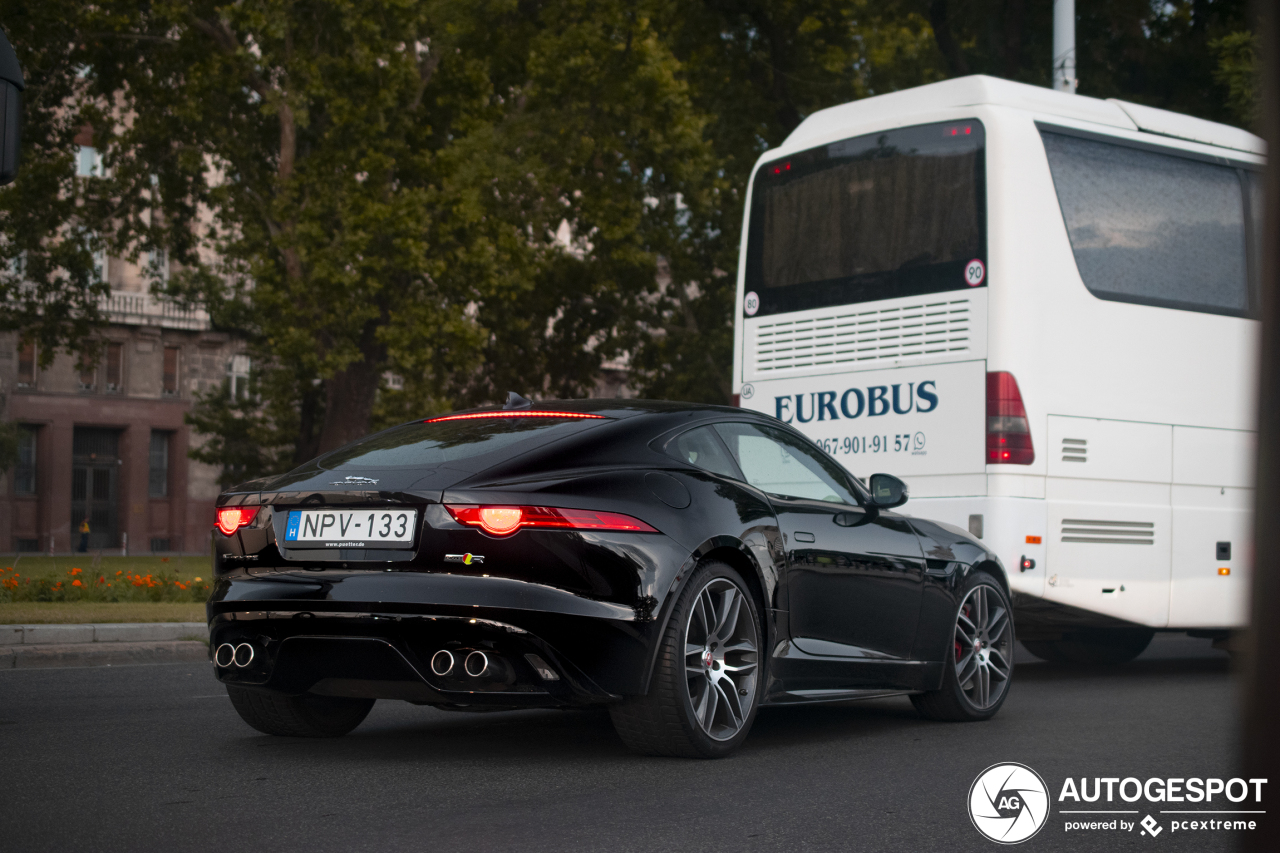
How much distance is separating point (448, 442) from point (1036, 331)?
5070 mm

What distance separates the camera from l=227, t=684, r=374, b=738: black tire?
633 centimetres

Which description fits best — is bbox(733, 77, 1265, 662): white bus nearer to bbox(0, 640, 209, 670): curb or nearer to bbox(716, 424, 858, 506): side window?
bbox(716, 424, 858, 506): side window

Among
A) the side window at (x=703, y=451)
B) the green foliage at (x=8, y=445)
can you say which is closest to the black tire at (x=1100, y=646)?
the side window at (x=703, y=451)

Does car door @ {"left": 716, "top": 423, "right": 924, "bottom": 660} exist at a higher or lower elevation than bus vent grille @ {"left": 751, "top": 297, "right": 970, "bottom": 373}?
lower

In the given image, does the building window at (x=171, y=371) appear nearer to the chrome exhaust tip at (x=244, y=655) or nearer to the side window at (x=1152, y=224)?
the side window at (x=1152, y=224)

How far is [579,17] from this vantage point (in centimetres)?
2636

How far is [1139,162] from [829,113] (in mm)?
2301

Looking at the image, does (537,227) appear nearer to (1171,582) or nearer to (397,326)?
(397,326)

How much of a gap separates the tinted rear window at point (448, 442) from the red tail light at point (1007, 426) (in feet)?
14.0

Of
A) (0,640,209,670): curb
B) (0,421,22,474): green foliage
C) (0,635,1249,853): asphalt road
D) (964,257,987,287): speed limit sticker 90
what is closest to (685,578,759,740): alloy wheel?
(0,635,1249,853): asphalt road

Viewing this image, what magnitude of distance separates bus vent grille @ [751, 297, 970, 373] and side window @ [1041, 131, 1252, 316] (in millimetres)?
960

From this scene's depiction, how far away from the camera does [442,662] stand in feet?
17.7

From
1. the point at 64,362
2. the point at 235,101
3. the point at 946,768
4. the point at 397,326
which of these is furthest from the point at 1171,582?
the point at 64,362

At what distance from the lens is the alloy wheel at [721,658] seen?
19.2 ft
